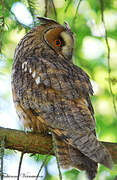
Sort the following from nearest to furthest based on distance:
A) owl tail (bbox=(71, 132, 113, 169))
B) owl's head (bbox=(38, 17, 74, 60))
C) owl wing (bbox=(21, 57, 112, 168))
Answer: owl tail (bbox=(71, 132, 113, 169)) → owl wing (bbox=(21, 57, 112, 168)) → owl's head (bbox=(38, 17, 74, 60))

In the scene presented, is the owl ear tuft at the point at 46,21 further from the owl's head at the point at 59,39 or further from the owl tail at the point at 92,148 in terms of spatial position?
the owl tail at the point at 92,148

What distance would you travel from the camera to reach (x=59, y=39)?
3293 mm

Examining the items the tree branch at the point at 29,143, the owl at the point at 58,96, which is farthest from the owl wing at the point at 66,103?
the tree branch at the point at 29,143

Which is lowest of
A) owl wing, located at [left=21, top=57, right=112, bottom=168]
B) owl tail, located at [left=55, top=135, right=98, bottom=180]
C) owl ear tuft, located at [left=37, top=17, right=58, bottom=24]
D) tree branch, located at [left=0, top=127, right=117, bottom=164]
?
owl tail, located at [left=55, top=135, right=98, bottom=180]

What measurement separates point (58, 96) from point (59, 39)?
0.86m

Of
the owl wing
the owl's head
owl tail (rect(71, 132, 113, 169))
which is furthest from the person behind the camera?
the owl's head

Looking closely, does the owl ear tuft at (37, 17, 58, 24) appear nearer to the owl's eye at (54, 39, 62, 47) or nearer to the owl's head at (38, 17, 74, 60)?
the owl's head at (38, 17, 74, 60)

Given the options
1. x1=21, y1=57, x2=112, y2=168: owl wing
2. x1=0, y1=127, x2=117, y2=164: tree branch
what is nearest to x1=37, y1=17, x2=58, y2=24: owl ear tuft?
x1=21, y1=57, x2=112, y2=168: owl wing

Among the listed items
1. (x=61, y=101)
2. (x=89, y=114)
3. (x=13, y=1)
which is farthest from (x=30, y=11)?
(x=89, y=114)

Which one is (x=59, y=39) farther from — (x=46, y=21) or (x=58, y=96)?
(x=58, y=96)

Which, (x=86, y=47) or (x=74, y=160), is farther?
(x=86, y=47)

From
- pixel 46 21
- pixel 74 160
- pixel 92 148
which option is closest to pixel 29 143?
pixel 74 160

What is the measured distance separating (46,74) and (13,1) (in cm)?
88

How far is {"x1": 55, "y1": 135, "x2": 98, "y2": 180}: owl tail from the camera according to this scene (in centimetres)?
235
